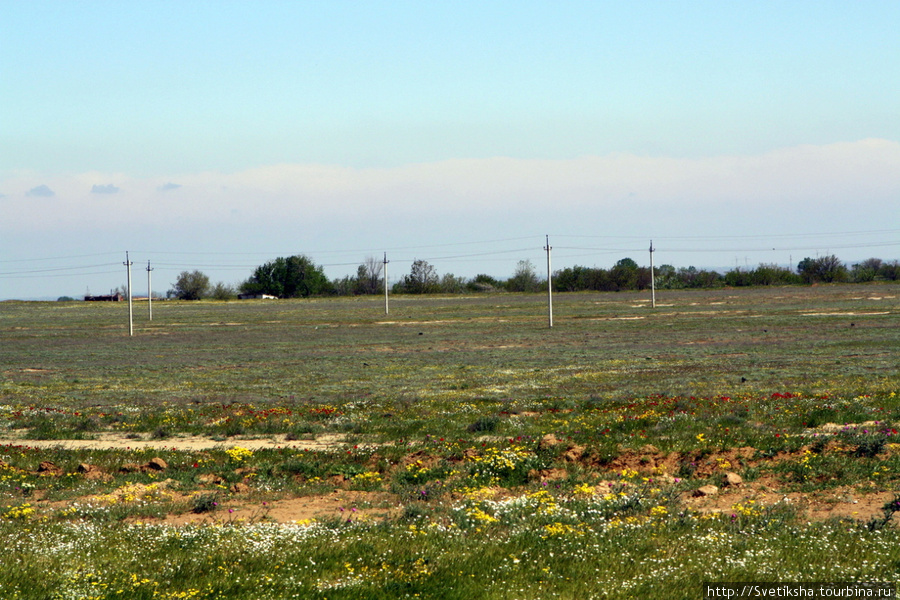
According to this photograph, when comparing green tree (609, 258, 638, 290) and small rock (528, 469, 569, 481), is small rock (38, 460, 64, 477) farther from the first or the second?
green tree (609, 258, 638, 290)

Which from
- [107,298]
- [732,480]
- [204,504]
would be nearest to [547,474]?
[732,480]

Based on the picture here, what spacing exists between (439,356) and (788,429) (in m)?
29.1

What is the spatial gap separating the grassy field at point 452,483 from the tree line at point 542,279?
134 m

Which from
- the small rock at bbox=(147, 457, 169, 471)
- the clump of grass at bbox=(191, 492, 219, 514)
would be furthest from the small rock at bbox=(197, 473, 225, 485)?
the clump of grass at bbox=(191, 492, 219, 514)

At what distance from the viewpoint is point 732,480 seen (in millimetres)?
12430

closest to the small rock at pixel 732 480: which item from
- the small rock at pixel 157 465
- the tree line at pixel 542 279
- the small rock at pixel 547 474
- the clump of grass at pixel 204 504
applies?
the small rock at pixel 547 474

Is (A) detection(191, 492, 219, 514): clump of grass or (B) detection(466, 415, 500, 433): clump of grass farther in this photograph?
(B) detection(466, 415, 500, 433): clump of grass

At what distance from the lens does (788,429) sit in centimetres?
1694

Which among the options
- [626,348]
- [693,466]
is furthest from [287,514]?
[626,348]

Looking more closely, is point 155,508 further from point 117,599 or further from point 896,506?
point 896,506

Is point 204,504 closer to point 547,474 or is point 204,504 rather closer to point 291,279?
point 547,474

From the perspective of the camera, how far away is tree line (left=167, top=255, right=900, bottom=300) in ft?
527

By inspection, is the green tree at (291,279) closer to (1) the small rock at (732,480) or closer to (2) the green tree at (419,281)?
(2) the green tree at (419,281)

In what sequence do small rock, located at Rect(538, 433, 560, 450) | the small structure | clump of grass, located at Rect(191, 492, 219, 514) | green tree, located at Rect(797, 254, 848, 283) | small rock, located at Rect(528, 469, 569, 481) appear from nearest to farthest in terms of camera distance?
1. clump of grass, located at Rect(191, 492, 219, 514)
2. small rock, located at Rect(528, 469, 569, 481)
3. small rock, located at Rect(538, 433, 560, 450)
4. green tree, located at Rect(797, 254, 848, 283)
5. the small structure
